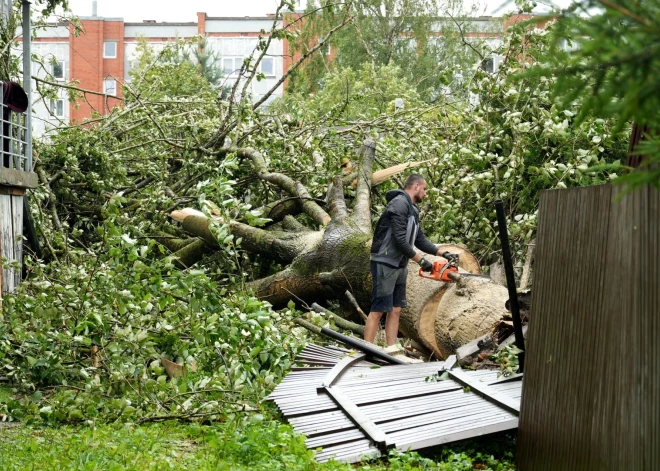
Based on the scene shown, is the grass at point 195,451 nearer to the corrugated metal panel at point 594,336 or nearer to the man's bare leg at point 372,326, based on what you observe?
the corrugated metal panel at point 594,336

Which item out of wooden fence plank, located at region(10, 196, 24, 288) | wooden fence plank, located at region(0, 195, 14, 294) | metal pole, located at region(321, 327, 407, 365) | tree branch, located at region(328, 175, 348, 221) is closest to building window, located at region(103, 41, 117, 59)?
tree branch, located at region(328, 175, 348, 221)

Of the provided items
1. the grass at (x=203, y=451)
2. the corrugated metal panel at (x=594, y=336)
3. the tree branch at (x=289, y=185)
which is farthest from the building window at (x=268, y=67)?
the corrugated metal panel at (x=594, y=336)

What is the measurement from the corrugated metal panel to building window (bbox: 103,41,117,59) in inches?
2100

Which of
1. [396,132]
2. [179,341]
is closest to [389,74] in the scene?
[396,132]

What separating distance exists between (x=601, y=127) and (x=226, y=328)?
4555mm

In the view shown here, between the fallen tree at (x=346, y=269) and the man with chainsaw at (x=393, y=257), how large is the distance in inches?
6.7

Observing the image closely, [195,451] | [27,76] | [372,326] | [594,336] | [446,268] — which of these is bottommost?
[372,326]

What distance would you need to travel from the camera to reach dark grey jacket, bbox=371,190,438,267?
9.63 meters

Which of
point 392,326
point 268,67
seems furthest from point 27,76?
point 268,67

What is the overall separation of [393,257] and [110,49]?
49.1 m

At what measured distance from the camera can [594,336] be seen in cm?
432

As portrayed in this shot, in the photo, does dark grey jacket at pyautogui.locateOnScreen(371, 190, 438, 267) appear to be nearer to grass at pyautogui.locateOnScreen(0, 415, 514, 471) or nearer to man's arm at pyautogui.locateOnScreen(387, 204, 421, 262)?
man's arm at pyautogui.locateOnScreen(387, 204, 421, 262)

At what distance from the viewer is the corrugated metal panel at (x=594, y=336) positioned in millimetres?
3781

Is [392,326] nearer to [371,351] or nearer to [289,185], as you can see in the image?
[371,351]
